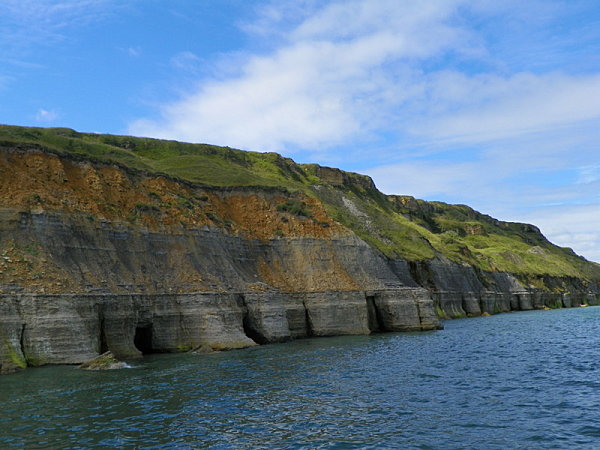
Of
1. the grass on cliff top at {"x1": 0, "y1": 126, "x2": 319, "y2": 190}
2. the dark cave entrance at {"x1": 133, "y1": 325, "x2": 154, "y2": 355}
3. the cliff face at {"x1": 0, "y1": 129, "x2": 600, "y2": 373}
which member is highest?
the grass on cliff top at {"x1": 0, "y1": 126, "x2": 319, "y2": 190}

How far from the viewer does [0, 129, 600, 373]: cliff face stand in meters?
38.6

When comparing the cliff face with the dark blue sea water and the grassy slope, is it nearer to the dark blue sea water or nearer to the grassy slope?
the grassy slope

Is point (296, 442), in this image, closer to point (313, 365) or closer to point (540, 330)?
point (313, 365)

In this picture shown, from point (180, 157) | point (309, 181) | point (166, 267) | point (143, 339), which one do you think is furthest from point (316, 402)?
point (309, 181)

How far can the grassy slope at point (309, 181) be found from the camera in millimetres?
77188

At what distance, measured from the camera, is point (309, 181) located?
12544cm

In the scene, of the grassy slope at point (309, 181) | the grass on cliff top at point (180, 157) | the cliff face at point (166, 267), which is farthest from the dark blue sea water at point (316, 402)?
the grass on cliff top at point (180, 157)

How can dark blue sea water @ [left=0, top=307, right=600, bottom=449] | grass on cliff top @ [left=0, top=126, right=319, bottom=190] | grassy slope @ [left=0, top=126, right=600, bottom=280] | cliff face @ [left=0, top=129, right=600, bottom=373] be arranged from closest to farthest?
dark blue sea water @ [left=0, top=307, right=600, bottom=449], cliff face @ [left=0, top=129, right=600, bottom=373], grass on cliff top @ [left=0, top=126, right=319, bottom=190], grassy slope @ [left=0, top=126, right=600, bottom=280]

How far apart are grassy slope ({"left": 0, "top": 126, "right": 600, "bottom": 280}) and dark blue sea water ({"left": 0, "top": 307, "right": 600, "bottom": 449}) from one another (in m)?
30.0

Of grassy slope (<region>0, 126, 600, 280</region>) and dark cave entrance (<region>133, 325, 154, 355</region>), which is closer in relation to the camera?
dark cave entrance (<region>133, 325, 154, 355</region>)

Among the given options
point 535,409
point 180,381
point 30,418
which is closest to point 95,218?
point 180,381

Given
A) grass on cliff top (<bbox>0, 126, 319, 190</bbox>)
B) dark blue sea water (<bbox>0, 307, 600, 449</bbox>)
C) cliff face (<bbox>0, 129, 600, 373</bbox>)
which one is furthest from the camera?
grass on cliff top (<bbox>0, 126, 319, 190</bbox>)

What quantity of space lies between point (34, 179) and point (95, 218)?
5847 mm

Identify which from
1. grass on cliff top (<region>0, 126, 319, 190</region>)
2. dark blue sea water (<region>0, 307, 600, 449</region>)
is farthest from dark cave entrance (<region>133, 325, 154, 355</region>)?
grass on cliff top (<region>0, 126, 319, 190</region>)
